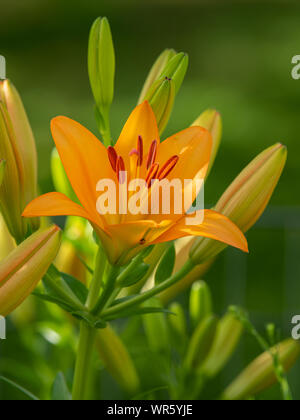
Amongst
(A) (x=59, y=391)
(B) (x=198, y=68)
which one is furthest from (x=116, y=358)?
(B) (x=198, y=68)

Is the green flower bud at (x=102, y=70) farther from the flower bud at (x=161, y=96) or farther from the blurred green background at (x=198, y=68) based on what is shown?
the blurred green background at (x=198, y=68)

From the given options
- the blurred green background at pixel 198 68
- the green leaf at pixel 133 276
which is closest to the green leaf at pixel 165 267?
the green leaf at pixel 133 276

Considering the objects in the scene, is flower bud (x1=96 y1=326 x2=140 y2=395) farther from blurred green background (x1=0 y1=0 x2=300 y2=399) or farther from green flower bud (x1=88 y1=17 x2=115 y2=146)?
blurred green background (x1=0 y1=0 x2=300 y2=399)

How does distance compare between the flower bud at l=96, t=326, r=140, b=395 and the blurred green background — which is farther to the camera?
the blurred green background

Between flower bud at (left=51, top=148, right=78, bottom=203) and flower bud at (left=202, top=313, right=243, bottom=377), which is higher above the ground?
flower bud at (left=51, top=148, right=78, bottom=203)

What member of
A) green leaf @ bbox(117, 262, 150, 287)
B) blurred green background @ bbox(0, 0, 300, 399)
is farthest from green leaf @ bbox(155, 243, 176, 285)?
blurred green background @ bbox(0, 0, 300, 399)

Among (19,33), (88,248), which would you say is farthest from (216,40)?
(88,248)

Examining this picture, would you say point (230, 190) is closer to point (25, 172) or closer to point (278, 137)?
point (25, 172)
